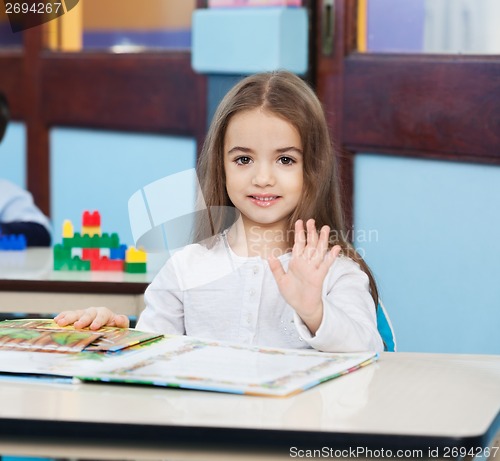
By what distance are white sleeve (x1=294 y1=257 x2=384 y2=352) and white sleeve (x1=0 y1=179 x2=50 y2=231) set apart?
1.54 m

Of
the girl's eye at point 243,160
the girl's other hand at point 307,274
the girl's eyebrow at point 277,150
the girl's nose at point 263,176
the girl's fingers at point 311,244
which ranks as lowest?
the girl's other hand at point 307,274

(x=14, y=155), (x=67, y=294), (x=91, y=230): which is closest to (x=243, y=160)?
(x=67, y=294)

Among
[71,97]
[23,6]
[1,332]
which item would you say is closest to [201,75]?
[71,97]

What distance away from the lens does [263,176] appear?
6.18ft

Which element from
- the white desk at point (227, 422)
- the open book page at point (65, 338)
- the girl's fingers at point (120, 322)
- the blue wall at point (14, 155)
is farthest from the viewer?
the blue wall at point (14, 155)

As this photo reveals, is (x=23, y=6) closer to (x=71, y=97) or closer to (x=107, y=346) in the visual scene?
(x=71, y=97)

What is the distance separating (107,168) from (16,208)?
1.34 metres

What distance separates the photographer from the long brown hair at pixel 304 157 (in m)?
1.95

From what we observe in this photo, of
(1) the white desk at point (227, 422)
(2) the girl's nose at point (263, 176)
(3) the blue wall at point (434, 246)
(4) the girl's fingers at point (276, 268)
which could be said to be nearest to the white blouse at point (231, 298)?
(2) the girl's nose at point (263, 176)

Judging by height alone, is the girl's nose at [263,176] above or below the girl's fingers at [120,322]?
above

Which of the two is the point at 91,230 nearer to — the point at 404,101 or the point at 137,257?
the point at 137,257

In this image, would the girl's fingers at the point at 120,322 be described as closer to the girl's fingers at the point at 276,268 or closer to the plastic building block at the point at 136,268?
the girl's fingers at the point at 276,268

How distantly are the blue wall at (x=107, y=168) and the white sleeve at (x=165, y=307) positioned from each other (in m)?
2.17

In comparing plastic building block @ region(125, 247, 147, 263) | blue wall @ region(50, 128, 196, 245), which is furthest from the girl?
blue wall @ region(50, 128, 196, 245)
